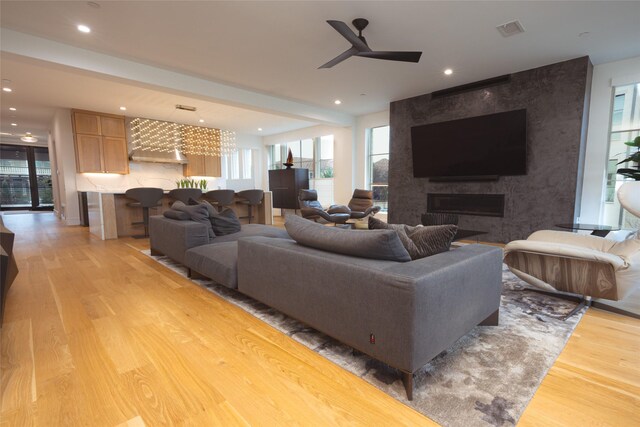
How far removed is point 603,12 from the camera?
2.97 m

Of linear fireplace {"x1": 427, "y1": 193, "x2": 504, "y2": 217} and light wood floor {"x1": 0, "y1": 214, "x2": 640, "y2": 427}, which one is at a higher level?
linear fireplace {"x1": 427, "y1": 193, "x2": 504, "y2": 217}

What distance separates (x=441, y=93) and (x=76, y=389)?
238 inches

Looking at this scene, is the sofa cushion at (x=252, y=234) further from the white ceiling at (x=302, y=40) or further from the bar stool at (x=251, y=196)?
the bar stool at (x=251, y=196)

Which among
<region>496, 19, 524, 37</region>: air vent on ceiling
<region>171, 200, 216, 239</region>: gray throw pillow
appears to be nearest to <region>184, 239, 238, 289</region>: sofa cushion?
<region>171, 200, 216, 239</region>: gray throw pillow

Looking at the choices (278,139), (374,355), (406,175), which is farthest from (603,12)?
(278,139)

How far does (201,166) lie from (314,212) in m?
4.98

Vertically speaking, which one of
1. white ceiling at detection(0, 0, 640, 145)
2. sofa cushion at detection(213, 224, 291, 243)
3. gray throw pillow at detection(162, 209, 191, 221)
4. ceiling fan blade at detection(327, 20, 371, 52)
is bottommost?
sofa cushion at detection(213, 224, 291, 243)

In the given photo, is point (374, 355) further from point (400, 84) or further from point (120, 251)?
point (400, 84)

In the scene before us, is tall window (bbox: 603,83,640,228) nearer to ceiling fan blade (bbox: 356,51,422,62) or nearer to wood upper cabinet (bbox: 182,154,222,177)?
ceiling fan blade (bbox: 356,51,422,62)

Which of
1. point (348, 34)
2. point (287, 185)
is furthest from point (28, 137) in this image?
point (348, 34)

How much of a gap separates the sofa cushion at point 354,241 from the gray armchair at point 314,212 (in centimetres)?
352

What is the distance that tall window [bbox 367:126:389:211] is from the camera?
7.11 metres

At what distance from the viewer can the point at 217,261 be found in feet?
8.20

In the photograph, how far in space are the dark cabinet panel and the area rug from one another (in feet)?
21.1
